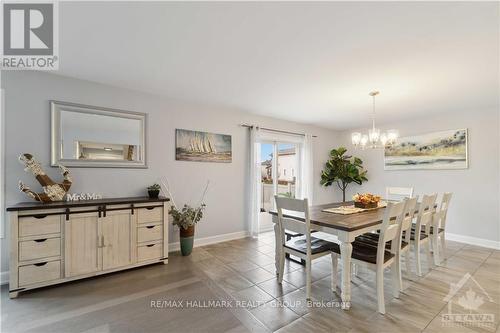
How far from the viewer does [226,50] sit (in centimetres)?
208

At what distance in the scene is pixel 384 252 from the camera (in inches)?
82.7

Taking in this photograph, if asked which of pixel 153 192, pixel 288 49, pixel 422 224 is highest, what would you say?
pixel 288 49

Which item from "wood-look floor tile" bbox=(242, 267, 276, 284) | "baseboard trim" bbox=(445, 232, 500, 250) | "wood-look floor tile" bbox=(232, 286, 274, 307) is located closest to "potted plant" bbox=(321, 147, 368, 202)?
"baseboard trim" bbox=(445, 232, 500, 250)

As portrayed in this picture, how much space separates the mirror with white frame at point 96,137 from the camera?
2676 millimetres

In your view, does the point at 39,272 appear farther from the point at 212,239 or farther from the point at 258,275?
the point at 258,275

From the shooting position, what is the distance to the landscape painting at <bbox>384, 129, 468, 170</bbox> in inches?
157

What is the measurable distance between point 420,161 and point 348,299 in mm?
3769

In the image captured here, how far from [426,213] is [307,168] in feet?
8.62

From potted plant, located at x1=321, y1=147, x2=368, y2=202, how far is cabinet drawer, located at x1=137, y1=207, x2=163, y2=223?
391 centimetres

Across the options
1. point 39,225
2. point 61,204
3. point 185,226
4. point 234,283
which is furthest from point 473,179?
point 39,225

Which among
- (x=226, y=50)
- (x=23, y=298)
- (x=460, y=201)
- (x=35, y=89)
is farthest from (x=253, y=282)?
(x=460, y=201)

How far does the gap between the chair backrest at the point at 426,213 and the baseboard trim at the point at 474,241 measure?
181 centimetres

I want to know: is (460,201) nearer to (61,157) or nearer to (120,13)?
(120,13)

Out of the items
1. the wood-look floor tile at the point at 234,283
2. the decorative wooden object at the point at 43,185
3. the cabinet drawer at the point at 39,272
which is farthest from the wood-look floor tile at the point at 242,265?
the decorative wooden object at the point at 43,185
